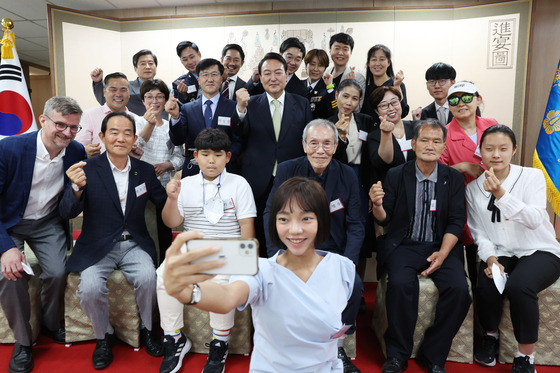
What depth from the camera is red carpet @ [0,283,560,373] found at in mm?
2350

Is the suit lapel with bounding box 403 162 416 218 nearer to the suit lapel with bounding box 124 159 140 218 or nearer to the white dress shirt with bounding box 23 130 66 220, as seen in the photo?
the suit lapel with bounding box 124 159 140 218

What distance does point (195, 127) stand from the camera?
10.2 feet

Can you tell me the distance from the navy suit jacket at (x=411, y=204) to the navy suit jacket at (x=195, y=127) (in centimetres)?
123

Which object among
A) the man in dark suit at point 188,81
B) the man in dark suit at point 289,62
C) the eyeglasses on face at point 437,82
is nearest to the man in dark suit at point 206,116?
the man in dark suit at point 289,62

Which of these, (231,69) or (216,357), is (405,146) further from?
(216,357)

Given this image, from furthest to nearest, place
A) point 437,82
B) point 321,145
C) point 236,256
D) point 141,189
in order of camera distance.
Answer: point 437,82 < point 141,189 < point 321,145 < point 236,256

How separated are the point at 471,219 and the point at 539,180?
469mm

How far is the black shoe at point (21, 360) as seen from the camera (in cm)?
230

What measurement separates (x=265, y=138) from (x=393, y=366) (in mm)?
1794

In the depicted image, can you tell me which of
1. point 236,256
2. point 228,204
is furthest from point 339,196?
point 236,256

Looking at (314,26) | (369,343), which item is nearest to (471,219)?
(369,343)

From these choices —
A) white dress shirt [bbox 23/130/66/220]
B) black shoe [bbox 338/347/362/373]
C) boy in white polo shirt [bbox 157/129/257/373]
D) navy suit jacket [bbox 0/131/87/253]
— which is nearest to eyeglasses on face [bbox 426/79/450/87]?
boy in white polo shirt [bbox 157/129/257/373]

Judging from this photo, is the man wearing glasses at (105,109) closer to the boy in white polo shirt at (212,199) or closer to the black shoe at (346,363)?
the boy in white polo shirt at (212,199)

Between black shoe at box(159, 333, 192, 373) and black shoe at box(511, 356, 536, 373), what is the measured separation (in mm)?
2003
